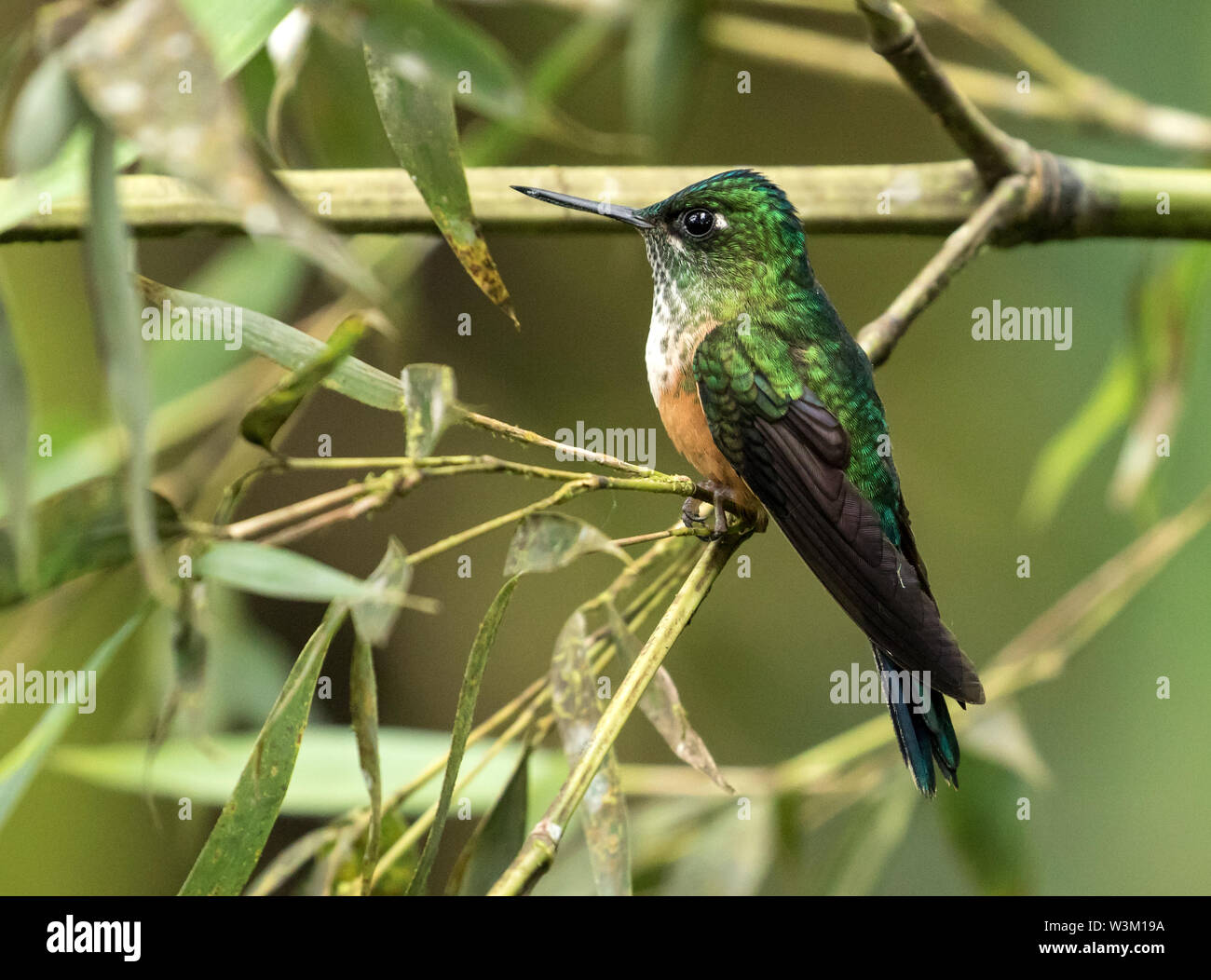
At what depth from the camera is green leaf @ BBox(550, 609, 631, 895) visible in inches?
32.4

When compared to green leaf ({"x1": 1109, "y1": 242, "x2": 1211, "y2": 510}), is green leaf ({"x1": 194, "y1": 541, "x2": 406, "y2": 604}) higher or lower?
lower

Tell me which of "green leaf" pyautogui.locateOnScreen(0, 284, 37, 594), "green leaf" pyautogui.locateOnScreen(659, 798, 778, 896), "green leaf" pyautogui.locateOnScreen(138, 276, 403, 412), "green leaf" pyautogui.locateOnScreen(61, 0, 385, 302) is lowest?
"green leaf" pyautogui.locateOnScreen(659, 798, 778, 896)

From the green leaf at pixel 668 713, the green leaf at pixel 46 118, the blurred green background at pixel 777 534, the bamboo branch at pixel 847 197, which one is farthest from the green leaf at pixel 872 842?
the green leaf at pixel 46 118

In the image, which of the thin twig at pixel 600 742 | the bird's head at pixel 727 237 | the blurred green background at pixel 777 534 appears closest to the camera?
the thin twig at pixel 600 742

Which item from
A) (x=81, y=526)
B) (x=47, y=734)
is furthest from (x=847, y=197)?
(x=47, y=734)

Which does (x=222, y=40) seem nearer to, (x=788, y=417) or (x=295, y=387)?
(x=295, y=387)

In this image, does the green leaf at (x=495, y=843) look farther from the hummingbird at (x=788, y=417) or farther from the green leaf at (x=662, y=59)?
the green leaf at (x=662, y=59)

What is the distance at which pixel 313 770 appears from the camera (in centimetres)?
127

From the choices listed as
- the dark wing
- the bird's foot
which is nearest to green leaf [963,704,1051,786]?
the dark wing

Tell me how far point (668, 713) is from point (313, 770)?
0.55 m

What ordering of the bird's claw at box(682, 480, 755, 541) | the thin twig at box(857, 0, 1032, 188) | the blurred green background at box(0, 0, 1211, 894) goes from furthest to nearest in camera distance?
the blurred green background at box(0, 0, 1211, 894) < the thin twig at box(857, 0, 1032, 188) < the bird's claw at box(682, 480, 755, 541)

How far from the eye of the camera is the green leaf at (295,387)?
0.66 metres

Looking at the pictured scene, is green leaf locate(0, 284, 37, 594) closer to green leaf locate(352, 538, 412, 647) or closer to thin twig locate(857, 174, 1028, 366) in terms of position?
green leaf locate(352, 538, 412, 647)

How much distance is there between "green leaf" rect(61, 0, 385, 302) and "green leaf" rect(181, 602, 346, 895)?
0.30 metres
